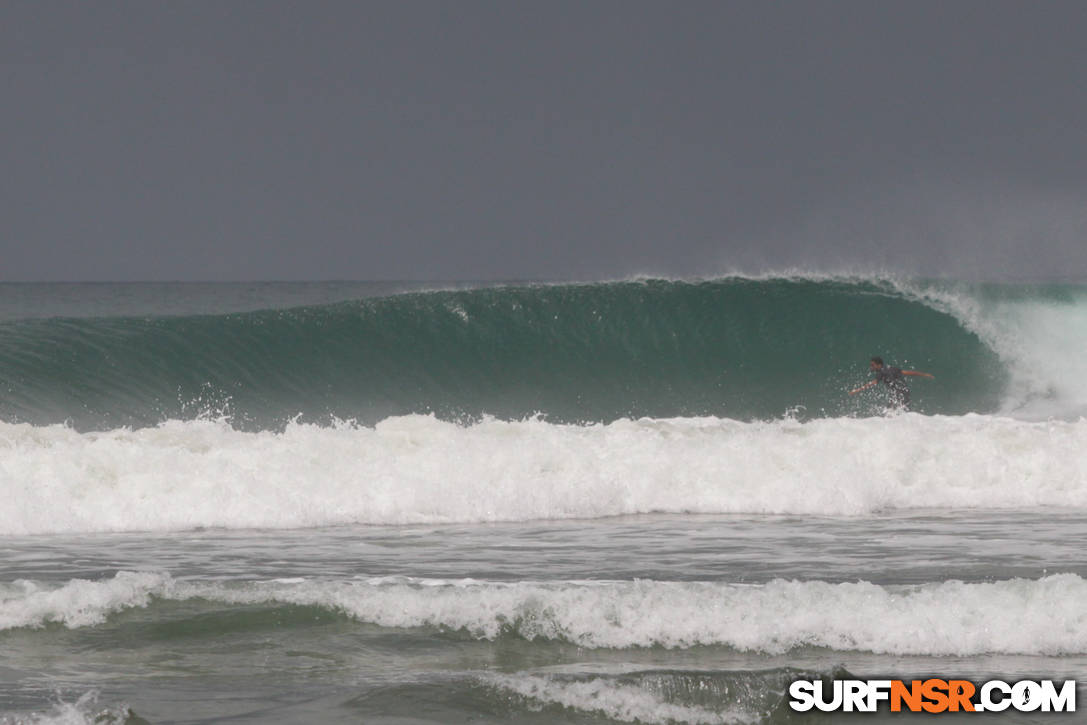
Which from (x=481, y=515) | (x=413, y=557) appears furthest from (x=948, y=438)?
(x=413, y=557)

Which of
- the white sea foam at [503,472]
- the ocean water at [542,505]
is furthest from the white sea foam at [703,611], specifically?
the white sea foam at [503,472]

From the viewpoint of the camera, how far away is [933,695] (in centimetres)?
541

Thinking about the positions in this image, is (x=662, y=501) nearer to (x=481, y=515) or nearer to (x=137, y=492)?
(x=481, y=515)

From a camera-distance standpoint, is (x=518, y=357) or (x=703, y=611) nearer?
(x=703, y=611)

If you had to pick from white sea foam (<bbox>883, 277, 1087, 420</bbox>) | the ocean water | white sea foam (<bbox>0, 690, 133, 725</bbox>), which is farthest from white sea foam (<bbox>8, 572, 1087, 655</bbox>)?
white sea foam (<bbox>883, 277, 1087, 420</bbox>)

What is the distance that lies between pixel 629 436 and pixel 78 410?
8497 millimetres

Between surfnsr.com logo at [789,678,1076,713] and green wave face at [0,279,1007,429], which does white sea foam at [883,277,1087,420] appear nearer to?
green wave face at [0,279,1007,429]

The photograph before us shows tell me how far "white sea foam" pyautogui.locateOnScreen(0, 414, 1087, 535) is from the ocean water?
0.14 ft

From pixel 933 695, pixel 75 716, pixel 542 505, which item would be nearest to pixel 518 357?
pixel 542 505

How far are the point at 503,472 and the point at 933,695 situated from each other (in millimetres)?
6916

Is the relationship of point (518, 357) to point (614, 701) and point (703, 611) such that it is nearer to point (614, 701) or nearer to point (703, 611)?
point (703, 611)

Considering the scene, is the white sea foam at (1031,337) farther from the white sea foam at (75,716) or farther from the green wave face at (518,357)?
the white sea foam at (75,716)

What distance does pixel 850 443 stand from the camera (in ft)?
42.9

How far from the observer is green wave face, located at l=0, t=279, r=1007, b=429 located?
18.5 meters
